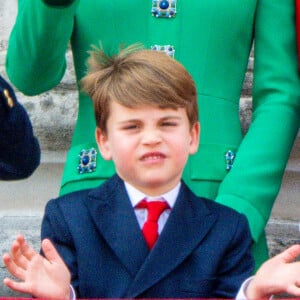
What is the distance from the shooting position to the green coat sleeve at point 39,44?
1950 mm

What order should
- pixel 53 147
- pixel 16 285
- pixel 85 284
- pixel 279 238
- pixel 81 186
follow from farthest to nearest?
pixel 53 147
pixel 279 238
pixel 81 186
pixel 85 284
pixel 16 285

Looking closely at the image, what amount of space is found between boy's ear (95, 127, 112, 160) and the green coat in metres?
0.14

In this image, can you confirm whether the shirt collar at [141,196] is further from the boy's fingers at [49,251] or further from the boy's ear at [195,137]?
the boy's fingers at [49,251]

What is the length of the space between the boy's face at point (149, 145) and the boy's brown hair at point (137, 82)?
2 cm

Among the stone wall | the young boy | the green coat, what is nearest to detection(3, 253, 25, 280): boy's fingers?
the young boy

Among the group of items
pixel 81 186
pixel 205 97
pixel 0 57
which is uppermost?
pixel 205 97

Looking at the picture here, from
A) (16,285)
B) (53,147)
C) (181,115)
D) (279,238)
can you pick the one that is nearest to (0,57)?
(53,147)

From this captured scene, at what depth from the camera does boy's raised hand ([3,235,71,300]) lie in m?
1.60

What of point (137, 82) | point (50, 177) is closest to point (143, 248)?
point (137, 82)

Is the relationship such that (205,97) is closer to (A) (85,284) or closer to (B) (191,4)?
(B) (191,4)

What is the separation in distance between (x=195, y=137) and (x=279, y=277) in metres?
0.38

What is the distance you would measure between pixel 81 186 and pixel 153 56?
Answer: 1.01 feet

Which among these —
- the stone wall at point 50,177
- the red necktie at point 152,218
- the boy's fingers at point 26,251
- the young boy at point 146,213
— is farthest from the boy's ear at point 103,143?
the stone wall at point 50,177

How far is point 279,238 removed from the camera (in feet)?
9.02
